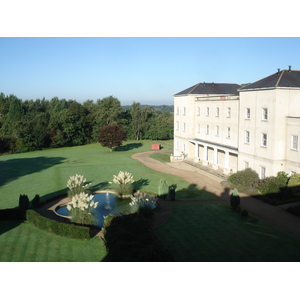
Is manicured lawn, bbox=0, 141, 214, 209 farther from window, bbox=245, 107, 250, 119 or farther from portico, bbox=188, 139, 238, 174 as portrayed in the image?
window, bbox=245, 107, 250, 119

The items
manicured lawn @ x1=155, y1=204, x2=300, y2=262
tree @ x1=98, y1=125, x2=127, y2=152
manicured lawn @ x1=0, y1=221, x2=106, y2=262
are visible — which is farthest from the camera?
tree @ x1=98, y1=125, x2=127, y2=152

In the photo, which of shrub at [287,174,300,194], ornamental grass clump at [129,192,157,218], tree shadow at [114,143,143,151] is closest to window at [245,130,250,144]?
shrub at [287,174,300,194]

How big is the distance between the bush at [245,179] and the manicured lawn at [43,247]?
15.3 metres

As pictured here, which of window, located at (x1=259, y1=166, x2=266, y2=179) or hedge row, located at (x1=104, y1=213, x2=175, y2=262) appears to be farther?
window, located at (x1=259, y1=166, x2=266, y2=179)

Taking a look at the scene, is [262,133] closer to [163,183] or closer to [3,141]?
[163,183]

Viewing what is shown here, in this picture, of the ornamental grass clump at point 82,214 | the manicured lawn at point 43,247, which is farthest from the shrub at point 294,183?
the manicured lawn at point 43,247

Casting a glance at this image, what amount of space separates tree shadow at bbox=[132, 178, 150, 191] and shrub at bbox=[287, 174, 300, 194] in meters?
12.4

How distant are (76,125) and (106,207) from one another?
161 feet

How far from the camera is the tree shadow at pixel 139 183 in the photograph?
1138 inches

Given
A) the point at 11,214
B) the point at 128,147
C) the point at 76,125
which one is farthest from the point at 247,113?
the point at 76,125

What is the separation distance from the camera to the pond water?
68.8 ft

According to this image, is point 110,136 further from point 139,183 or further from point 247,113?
point 247,113

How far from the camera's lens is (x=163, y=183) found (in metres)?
24.9

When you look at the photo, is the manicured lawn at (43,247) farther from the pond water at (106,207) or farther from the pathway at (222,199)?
the pathway at (222,199)
